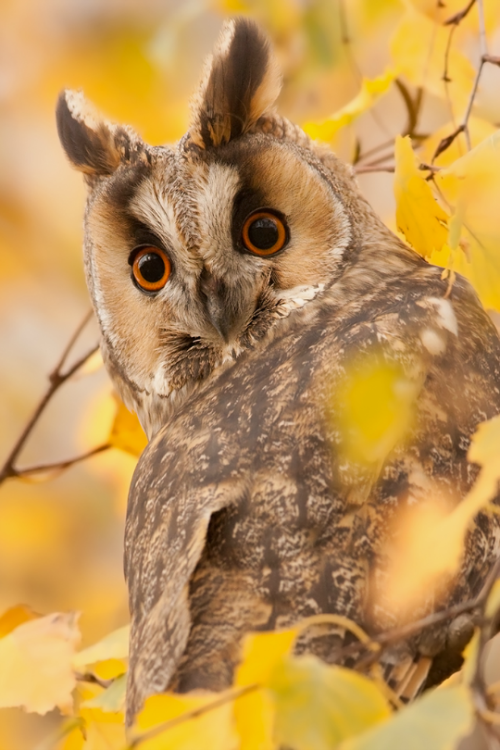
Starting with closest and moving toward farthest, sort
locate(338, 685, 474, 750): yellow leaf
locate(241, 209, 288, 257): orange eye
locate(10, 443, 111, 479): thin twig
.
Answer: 1. locate(338, 685, 474, 750): yellow leaf
2. locate(241, 209, 288, 257): orange eye
3. locate(10, 443, 111, 479): thin twig

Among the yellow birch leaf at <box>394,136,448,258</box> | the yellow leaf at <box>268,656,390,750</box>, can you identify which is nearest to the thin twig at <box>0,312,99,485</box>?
the yellow birch leaf at <box>394,136,448,258</box>

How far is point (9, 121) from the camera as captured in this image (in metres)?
5.06

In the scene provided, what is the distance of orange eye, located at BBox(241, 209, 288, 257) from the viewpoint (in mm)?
2092

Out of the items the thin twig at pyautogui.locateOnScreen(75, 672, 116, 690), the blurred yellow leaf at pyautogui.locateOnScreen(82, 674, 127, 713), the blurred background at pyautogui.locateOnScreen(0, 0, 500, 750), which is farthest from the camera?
the blurred background at pyautogui.locateOnScreen(0, 0, 500, 750)

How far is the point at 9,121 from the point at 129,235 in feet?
10.4

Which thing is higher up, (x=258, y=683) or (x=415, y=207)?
(x=415, y=207)

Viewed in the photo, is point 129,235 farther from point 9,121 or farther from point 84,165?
point 9,121

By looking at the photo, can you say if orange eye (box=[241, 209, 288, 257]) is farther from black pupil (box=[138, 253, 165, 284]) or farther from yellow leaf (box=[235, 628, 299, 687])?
yellow leaf (box=[235, 628, 299, 687])

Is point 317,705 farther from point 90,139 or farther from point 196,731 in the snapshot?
point 90,139

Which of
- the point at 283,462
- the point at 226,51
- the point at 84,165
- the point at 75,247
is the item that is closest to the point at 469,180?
the point at 283,462

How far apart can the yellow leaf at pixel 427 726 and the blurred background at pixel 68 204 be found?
2.32 meters

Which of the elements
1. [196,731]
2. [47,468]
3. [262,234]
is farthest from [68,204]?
[196,731]

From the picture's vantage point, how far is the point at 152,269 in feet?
7.29

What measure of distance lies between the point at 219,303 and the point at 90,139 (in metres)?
0.65
